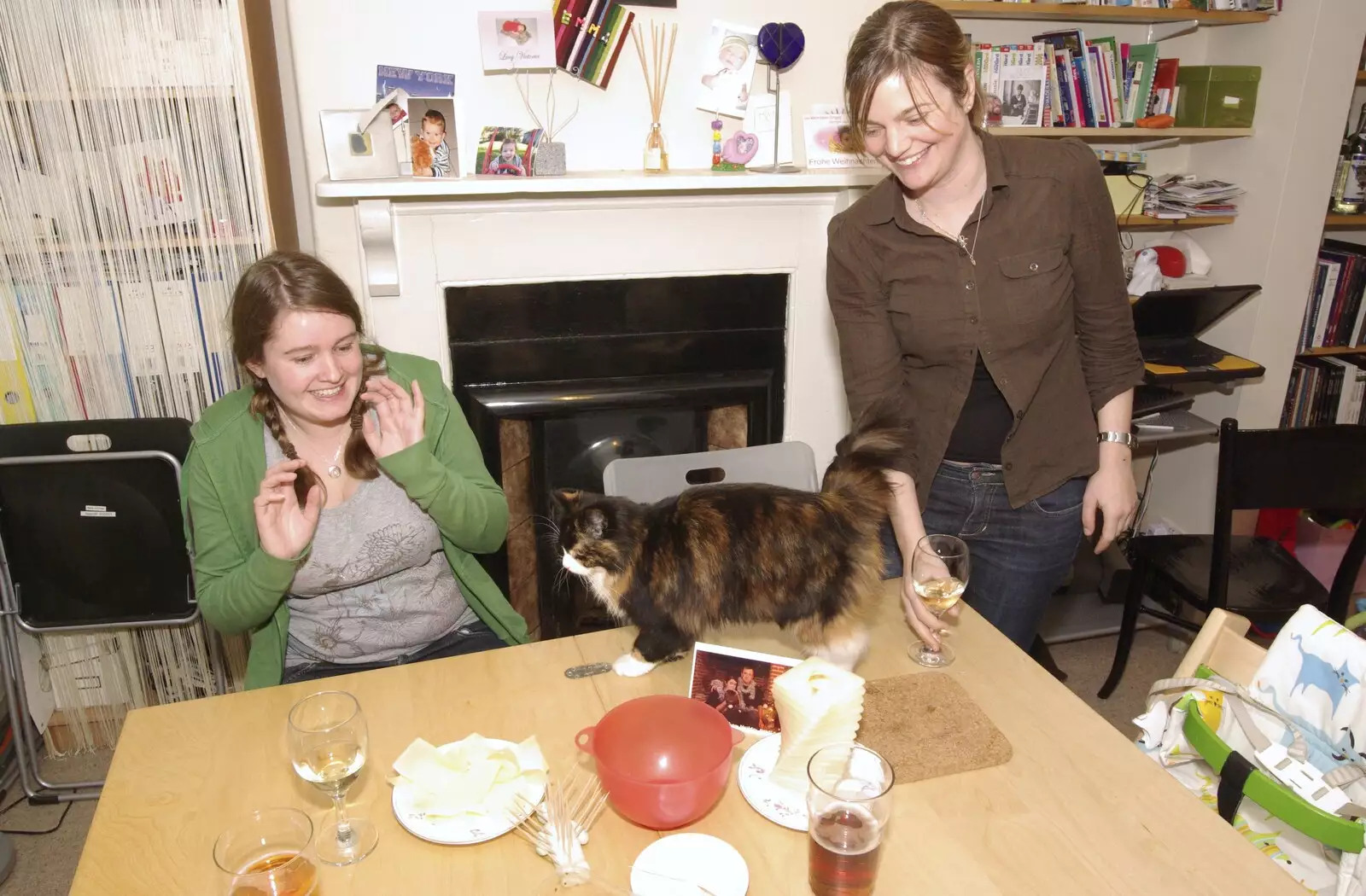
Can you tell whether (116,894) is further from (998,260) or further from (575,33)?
(575,33)

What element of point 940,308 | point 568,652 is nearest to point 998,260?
point 940,308

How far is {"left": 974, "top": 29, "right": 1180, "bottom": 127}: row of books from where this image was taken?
8.70ft

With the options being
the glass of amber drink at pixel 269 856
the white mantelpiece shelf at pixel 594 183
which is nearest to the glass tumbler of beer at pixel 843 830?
the glass of amber drink at pixel 269 856

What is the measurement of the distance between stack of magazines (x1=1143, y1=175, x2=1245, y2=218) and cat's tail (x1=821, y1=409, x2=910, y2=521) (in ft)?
6.84

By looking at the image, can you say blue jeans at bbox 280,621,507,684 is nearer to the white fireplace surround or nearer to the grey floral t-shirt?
the grey floral t-shirt

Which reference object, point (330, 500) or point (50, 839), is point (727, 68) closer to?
point (330, 500)

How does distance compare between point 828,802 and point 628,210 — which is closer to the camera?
point 828,802

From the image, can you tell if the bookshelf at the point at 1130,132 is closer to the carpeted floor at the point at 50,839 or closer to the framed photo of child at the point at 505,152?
the framed photo of child at the point at 505,152

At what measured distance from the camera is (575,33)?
2.15 meters

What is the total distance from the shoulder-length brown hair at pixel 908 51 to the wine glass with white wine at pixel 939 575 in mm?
706

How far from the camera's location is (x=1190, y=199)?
2885mm

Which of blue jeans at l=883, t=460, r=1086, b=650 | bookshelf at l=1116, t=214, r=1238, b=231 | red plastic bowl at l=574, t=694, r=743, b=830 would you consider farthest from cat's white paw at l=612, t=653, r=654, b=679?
bookshelf at l=1116, t=214, r=1238, b=231

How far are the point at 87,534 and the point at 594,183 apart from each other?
142 cm

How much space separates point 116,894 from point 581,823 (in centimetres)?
51
